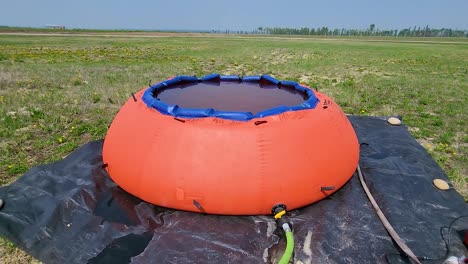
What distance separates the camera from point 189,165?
3.12m

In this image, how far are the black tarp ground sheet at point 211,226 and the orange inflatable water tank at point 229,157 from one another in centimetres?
19

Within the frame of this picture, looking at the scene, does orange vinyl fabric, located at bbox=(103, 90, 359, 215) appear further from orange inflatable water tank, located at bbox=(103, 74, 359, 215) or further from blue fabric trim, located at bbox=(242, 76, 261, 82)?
blue fabric trim, located at bbox=(242, 76, 261, 82)

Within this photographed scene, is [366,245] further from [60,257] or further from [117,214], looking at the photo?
[60,257]

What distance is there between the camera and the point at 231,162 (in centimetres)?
308

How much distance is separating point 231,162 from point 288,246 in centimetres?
99

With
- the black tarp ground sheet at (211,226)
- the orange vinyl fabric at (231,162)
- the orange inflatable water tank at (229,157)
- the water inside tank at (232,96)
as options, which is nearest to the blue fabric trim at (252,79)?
the water inside tank at (232,96)

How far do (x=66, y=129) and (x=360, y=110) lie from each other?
6872 mm

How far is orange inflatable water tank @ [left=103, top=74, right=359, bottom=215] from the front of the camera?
3090mm

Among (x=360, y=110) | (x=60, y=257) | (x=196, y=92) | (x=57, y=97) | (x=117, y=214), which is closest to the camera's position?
(x=60, y=257)

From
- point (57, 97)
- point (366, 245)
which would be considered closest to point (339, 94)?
point (366, 245)

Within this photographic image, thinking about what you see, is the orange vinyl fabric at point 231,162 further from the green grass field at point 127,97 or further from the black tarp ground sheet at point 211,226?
the green grass field at point 127,97

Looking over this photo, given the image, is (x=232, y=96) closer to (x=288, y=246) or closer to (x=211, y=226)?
(x=211, y=226)

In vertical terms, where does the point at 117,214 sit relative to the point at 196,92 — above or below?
below

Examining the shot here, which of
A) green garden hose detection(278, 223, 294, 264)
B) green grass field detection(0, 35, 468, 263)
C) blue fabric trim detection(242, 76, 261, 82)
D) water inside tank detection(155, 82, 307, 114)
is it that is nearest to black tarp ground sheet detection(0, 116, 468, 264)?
green garden hose detection(278, 223, 294, 264)
